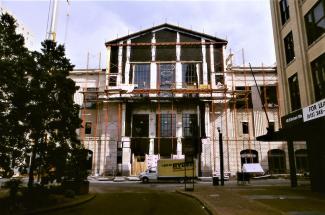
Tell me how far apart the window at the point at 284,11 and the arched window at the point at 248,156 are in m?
23.1

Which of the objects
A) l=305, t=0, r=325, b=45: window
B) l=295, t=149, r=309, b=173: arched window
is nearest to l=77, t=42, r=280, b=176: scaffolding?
l=295, t=149, r=309, b=173: arched window

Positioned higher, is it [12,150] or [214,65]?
[214,65]

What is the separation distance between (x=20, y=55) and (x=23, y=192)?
6.34 metres

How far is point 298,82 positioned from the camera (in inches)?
971

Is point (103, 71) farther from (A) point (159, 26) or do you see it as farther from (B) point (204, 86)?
(B) point (204, 86)

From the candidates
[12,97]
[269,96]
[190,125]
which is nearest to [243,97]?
[269,96]

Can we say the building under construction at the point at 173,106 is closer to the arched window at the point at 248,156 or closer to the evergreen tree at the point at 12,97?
A: the arched window at the point at 248,156

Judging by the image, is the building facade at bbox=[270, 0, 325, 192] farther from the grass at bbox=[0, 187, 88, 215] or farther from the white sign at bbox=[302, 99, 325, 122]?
the grass at bbox=[0, 187, 88, 215]

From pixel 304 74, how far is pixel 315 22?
11.3 ft

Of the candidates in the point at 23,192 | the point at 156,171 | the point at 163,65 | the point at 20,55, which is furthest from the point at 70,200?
the point at 163,65

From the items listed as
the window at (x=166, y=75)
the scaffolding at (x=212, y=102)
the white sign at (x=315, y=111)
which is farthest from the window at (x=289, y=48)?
the window at (x=166, y=75)

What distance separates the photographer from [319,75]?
22.2m

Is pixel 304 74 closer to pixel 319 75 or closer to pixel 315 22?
pixel 319 75

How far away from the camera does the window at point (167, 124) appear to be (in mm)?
47562
